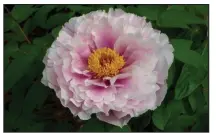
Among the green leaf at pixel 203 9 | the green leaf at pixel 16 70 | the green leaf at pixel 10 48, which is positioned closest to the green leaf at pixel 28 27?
the green leaf at pixel 10 48

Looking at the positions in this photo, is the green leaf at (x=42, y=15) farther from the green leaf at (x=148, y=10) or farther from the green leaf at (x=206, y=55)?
the green leaf at (x=206, y=55)

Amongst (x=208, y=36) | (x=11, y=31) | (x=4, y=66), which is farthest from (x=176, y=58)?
(x=11, y=31)

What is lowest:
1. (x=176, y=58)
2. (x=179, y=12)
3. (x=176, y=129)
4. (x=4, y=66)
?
(x=176, y=129)

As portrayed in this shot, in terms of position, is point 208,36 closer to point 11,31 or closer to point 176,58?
point 176,58

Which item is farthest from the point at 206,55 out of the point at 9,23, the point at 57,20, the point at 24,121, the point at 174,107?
the point at 9,23

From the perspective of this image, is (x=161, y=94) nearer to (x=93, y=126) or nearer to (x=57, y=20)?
(x=93, y=126)
